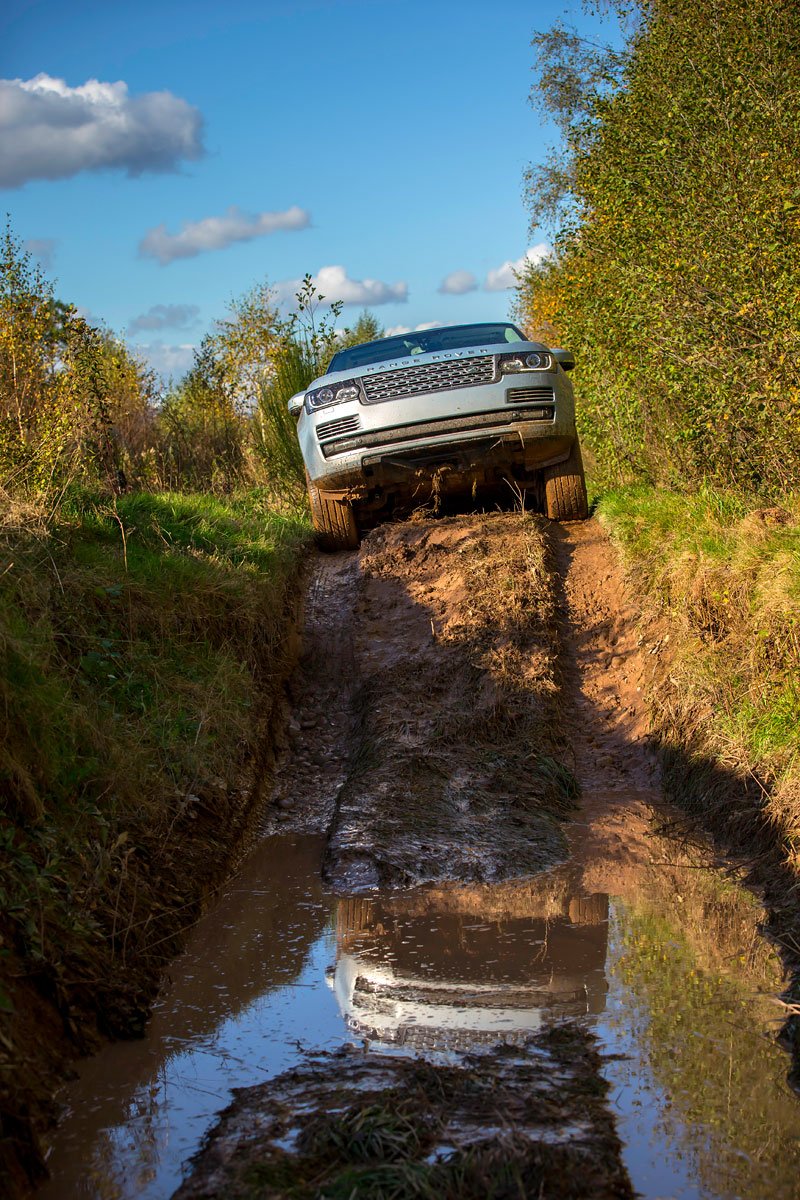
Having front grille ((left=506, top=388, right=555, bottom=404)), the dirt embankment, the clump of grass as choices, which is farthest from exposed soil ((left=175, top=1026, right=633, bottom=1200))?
front grille ((left=506, top=388, right=555, bottom=404))

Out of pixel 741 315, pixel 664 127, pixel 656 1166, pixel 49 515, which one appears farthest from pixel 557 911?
pixel 664 127

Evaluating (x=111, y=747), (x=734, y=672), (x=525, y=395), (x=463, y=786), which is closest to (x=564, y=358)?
(x=525, y=395)

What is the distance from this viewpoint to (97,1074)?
136 inches

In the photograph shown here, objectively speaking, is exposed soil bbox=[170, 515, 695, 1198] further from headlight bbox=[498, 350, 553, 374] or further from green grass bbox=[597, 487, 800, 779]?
headlight bbox=[498, 350, 553, 374]

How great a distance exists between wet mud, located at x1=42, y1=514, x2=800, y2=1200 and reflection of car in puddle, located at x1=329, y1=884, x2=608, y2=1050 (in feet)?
0.04

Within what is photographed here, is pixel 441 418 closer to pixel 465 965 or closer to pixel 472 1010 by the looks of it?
pixel 465 965

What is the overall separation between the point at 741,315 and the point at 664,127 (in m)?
2.86

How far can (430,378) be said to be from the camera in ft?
30.0

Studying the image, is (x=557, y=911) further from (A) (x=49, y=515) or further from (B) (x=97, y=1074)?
(A) (x=49, y=515)

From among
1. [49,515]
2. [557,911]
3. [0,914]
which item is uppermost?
[49,515]

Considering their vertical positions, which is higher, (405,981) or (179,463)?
(179,463)

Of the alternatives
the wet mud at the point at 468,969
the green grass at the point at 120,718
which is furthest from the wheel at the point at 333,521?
the wet mud at the point at 468,969

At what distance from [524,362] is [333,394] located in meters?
1.60

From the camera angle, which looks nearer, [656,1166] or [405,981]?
Answer: [656,1166]
